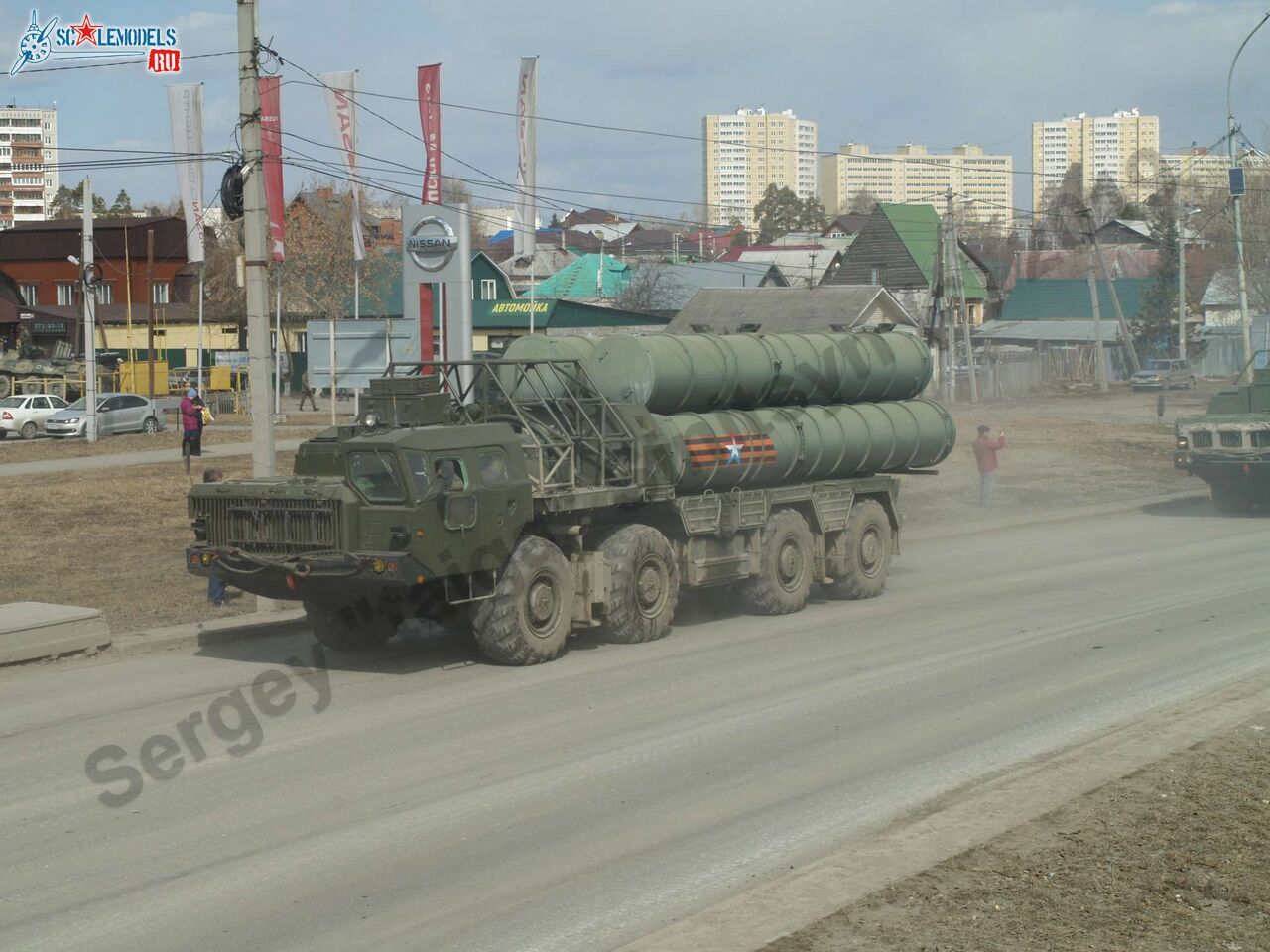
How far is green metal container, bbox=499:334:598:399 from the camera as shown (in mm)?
15484

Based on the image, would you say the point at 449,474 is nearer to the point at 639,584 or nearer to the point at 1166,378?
the point at 639,584

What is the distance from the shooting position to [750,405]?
17.0 meters

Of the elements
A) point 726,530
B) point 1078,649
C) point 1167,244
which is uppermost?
point 1167,244

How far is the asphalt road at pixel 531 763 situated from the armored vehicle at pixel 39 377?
43826 millimetres

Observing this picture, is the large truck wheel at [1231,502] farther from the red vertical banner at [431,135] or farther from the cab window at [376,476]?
the cab window at [376,476]

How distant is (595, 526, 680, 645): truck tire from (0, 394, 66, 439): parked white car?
3343cm

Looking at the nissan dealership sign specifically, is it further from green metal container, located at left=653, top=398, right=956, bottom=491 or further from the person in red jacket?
the person in red jacket

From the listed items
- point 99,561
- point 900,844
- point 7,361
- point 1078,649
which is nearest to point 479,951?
point 900,844

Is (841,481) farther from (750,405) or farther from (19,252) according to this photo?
(19,252)

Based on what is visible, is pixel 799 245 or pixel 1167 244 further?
pixel 799 245

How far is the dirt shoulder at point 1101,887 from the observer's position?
6.12m

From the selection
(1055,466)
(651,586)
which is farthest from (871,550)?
(1055,466)

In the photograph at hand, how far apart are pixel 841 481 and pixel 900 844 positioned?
1038cm

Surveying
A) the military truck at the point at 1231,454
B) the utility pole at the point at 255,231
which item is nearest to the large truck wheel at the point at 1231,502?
the military truck at the point at 1231,454
